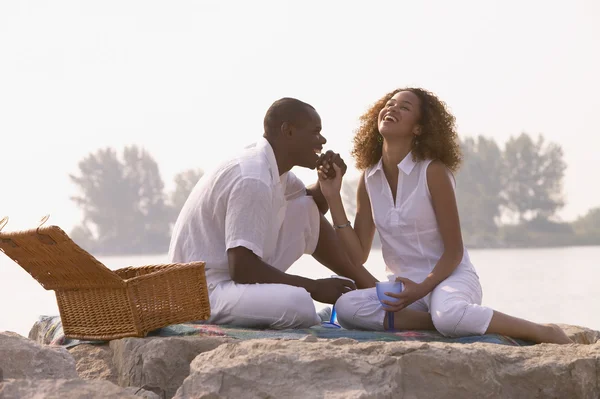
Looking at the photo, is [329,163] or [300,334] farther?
[329,163]

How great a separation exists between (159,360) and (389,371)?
47.8 inches

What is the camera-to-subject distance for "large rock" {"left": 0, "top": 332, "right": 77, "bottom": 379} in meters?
3.67

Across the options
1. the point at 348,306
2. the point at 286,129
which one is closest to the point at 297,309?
the point at 348,306

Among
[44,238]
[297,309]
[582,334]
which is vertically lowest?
[582,334]

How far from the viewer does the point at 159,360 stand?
4.11 metres

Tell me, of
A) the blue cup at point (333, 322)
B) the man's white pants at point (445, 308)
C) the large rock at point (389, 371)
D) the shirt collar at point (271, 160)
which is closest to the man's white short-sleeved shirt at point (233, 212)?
the shirt collar at point (271, 160)

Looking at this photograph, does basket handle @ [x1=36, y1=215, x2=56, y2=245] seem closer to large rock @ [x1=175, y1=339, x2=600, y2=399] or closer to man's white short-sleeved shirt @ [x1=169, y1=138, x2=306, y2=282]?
man's white short-sleeved shirt @ [x1=169, y1=138, x2=306, y2=282]

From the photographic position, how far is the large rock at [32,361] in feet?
12.0

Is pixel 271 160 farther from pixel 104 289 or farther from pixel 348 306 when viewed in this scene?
pixel 104 289

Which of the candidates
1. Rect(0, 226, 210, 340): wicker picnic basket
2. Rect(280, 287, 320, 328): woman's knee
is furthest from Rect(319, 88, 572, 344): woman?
Rect(0, 226, 210, 340): wicker picnic basket

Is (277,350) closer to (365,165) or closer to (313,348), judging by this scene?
(313,348)

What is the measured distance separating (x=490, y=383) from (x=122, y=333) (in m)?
1.74

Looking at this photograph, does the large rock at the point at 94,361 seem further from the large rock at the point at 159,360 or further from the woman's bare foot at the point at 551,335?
the woman's bare foot at the point at 551,335

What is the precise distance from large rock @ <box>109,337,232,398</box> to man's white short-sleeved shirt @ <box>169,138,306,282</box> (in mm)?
626
